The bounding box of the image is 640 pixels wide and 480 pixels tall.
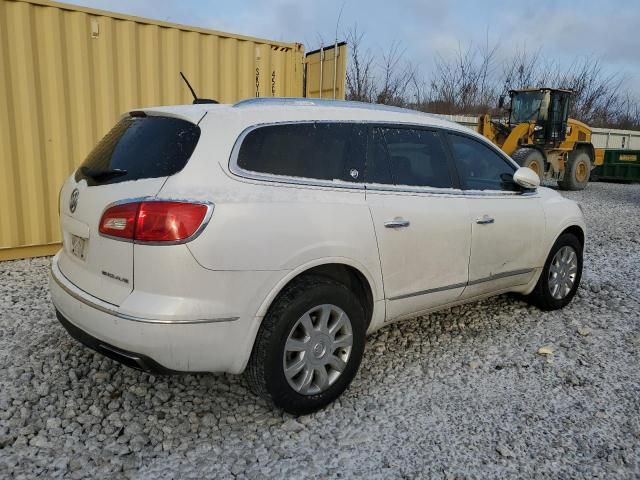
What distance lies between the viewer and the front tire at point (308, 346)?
2.71 meters

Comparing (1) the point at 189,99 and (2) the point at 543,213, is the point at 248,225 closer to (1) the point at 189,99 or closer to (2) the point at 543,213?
(2) the point at 543,213

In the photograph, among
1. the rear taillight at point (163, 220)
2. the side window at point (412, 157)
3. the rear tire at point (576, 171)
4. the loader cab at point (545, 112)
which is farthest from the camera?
the rear tire at point (576, 171)

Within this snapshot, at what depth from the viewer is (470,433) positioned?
2859 mm

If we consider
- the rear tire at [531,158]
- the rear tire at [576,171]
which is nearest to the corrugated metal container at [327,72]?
the rear tire at [531,158]

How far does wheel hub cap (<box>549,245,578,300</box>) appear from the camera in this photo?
4.69 metres

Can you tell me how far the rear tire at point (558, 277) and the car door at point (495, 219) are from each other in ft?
0.88

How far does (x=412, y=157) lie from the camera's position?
355 centimetres

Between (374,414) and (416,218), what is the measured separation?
120 centimetres

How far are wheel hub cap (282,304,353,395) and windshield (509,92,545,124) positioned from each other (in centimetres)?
1498

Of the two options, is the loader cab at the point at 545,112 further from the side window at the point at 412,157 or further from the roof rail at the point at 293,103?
the roof rail at the point at 293,103

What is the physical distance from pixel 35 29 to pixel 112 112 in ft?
3.67

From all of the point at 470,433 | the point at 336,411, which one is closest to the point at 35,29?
the point at 336,411

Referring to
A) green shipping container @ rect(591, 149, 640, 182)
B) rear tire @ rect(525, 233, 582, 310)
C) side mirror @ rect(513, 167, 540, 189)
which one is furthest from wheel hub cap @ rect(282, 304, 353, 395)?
green shipping container @ rect(591, 149, 640, 182)

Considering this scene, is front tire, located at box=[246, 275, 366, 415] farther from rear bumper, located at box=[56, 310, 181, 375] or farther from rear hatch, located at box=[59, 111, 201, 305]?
rear hatch, located at box=[59, 111, 201, 305]
